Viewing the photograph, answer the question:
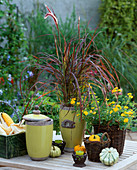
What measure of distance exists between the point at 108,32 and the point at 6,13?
2.35 meters

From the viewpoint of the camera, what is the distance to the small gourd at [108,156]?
1629 mm

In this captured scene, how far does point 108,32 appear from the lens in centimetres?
580

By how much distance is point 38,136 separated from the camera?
1671 millimetres

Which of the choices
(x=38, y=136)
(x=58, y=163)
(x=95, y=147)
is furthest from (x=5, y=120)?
(x=95, y=147)

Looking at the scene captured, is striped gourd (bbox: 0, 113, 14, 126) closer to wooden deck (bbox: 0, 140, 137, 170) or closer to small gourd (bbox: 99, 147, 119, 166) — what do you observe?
wooden deck (bbox: 0, 140, 137, 170)

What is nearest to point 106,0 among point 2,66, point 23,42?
point 23,42

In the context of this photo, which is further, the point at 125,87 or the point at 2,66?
the point at 125,87

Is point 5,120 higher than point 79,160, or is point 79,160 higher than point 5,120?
point 5,120

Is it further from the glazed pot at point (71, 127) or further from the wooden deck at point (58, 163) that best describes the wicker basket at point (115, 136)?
the glazed pot at point (71, 127)

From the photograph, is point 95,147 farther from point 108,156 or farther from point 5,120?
point 5,120

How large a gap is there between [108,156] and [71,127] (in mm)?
362

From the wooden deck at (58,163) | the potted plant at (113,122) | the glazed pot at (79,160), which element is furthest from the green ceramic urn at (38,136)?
the potted plant at (113,122)

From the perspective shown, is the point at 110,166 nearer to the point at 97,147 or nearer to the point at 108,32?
the point at 97,147

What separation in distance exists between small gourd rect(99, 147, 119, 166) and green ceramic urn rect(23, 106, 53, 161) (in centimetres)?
31
